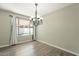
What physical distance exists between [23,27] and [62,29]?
139cm

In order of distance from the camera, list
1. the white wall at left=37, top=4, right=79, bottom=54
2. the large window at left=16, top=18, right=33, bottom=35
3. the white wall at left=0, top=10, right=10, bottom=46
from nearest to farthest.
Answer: the white wall at left=0, top=10, right=10, bottom=46, the large window at left=16, top=18, right=33, bottom=35, the white wall at left=37, top=4, right=79, bottom=54

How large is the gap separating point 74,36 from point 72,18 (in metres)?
0.63

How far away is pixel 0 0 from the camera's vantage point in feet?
3.29

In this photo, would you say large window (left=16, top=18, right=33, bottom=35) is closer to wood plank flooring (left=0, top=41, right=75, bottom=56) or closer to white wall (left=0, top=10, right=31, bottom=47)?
white wall (left=0, top=10, right=31, bottom=47)

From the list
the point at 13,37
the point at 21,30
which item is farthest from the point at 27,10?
the point at 13,37

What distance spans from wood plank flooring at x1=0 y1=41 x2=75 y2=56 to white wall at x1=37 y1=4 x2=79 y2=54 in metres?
0.21

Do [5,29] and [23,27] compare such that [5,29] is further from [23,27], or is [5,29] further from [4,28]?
[23,27]

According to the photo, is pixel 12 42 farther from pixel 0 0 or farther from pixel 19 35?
pixel 0 0

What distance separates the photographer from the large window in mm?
1807

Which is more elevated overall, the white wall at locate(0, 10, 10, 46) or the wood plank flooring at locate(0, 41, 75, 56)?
the white wall at locate(0, 10, 10, 46)

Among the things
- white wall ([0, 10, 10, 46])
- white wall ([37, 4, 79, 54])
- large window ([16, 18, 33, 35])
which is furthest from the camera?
white wall ([37, 4, 79, 54])

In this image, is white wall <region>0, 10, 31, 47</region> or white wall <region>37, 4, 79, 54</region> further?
Result: white wall <region>37, 4, 79, 54</region>

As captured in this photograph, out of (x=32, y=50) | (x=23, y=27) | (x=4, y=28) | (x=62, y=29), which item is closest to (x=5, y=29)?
(x=4, y=28)

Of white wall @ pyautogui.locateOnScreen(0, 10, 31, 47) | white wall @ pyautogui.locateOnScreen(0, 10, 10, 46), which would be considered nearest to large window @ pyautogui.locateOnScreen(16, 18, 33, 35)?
white wall @ pyautogui.locateOnScreen(0, 10, 31, 47)
